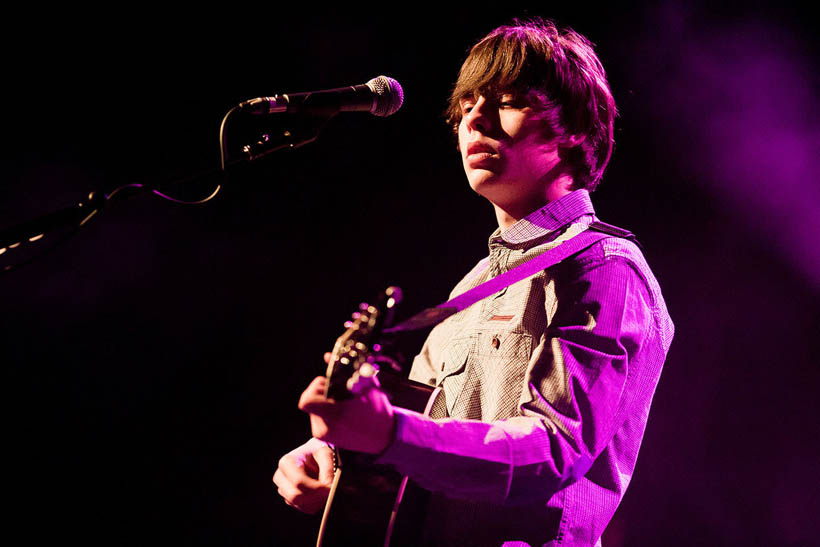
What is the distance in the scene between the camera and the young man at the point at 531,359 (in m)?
1.19

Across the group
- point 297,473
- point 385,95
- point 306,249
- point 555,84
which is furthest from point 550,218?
point 306,249

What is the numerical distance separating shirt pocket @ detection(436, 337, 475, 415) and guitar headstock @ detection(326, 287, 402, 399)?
0.60 metres

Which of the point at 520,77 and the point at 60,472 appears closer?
the point at 520,77

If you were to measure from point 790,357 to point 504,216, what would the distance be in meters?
1.85

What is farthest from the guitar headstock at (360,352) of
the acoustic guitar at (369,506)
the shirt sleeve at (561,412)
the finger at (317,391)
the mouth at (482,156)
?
the mouth at (482,156)

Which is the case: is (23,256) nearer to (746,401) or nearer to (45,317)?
(45,317)

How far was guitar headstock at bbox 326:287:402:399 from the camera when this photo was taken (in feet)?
3.52

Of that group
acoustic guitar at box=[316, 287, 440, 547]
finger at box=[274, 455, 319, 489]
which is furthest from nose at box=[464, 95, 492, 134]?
finger at box=[274, 455, 319, 489]

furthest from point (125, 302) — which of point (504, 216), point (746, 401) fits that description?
point (746, 401)

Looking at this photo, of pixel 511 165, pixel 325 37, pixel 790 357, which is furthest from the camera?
pixel 325 37

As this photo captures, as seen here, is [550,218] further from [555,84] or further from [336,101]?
[336,101]

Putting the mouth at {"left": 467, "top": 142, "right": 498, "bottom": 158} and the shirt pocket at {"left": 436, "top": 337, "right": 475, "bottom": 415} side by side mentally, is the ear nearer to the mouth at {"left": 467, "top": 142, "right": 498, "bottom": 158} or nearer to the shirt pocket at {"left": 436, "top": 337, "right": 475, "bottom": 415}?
the mouth at {"left": 467, "top": 142, "right": 498, "bottom": 158}

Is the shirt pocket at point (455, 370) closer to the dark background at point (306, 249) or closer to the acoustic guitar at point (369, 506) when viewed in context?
the acoustic guitar at point (369, 506)

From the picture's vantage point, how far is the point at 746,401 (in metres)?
2.90
